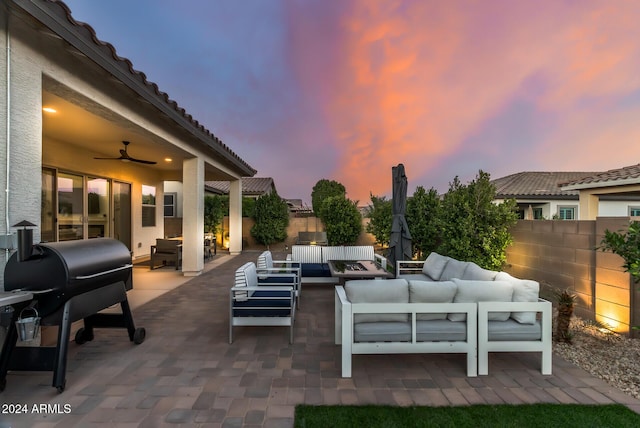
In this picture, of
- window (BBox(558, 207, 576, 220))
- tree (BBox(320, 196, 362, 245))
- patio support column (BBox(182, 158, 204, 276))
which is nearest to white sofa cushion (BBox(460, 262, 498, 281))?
patio support column (BBox(182, 158, 204, 276))

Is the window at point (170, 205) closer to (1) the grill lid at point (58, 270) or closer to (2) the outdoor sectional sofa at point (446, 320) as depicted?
(1) the grill lid at point (58, 270)

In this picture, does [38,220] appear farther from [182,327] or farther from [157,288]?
[157,288]

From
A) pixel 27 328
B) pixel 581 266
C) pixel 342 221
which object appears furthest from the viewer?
pixel 342 221

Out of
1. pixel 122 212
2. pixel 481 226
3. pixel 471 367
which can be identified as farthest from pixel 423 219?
pixel 122 212

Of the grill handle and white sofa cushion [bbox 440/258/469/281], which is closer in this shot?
the grill handle

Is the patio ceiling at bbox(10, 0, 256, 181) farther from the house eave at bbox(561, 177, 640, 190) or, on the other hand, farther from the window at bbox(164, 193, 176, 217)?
the house eave at bbox(561, 177, 640, 190)

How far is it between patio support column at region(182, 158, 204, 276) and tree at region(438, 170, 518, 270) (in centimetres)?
652

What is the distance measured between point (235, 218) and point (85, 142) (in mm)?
6072

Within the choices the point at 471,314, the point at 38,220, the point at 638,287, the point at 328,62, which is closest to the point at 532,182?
the point at 328,62

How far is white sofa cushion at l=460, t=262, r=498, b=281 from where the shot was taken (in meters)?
3.63

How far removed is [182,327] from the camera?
409cm

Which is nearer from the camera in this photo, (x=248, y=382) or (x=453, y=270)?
(x=248, y=382)

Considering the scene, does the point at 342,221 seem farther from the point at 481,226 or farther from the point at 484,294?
the point at 484,294

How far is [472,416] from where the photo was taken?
2.18 meters
